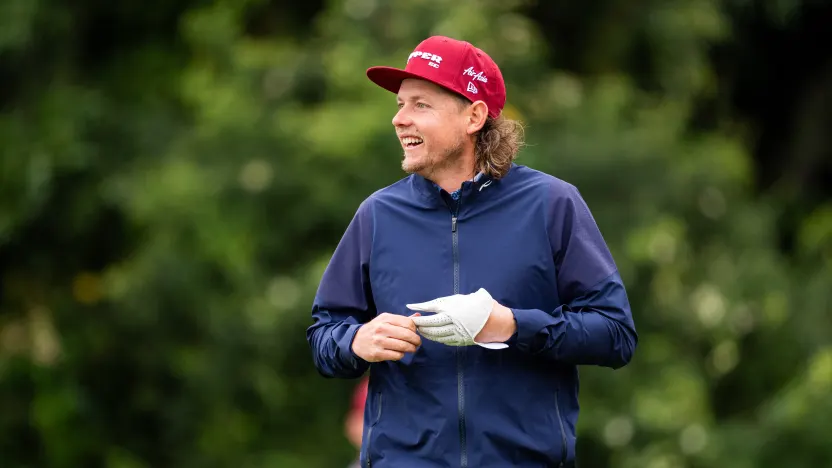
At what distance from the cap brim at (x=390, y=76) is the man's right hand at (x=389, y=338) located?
60cm

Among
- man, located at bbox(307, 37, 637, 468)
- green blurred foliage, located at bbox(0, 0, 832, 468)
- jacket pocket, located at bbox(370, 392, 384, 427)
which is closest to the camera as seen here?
man, located at bbox(307, 37, 637, 468)

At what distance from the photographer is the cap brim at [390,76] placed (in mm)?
3065

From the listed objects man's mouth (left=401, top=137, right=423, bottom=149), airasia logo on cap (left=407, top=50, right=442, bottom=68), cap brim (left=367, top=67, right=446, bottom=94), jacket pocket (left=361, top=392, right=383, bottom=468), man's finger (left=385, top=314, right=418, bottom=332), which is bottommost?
jacket pocket (left=361, top=392, right=383, bottom=468)

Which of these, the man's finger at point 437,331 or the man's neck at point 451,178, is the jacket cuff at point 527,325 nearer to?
the man's finger at point 437,331

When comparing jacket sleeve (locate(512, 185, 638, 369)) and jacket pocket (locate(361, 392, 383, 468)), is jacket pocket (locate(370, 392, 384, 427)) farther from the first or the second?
jacket sleeve (locate(512, 185, 638, 369))

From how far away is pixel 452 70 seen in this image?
306cm

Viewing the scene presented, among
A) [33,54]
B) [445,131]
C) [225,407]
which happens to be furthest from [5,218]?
[445,131]

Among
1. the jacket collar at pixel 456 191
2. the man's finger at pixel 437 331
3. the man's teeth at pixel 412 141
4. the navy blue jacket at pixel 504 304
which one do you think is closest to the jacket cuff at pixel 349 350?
the navy blue jacket at pixel 504 304

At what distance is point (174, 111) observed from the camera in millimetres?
10000

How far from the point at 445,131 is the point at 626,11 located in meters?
6.72

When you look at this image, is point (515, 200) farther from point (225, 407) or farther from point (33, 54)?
point (33, 54)

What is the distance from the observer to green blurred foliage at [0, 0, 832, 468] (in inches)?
317

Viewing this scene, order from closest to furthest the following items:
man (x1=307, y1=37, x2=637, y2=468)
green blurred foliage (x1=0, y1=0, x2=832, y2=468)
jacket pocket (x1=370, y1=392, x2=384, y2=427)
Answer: man (x1=307, y1=37, x2=637, y2=468) < jacket pocket (x1=370, y1=392, x2=384, y2=427) < green blurred foliage (x1=0, y1=0, x2=832, y2=468)

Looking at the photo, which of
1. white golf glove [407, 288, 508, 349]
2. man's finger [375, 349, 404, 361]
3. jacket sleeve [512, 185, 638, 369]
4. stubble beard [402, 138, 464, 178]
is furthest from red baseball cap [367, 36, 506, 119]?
man's finger [375, 349, 404, 361]
